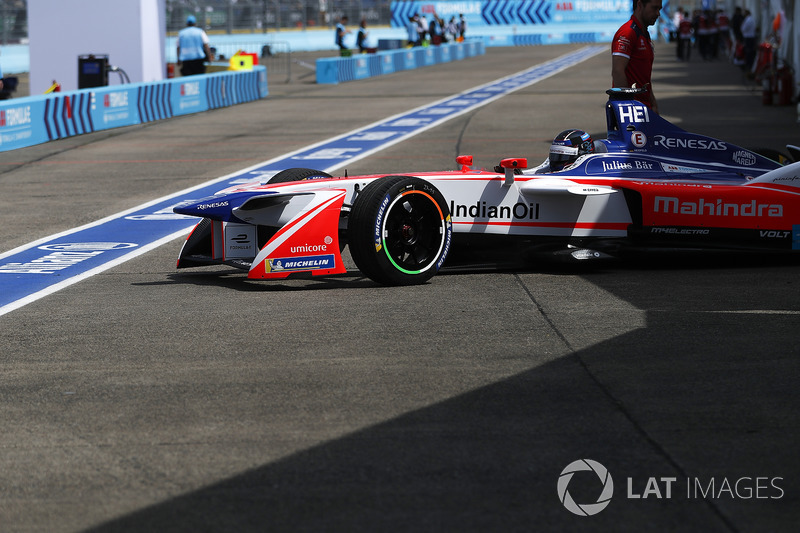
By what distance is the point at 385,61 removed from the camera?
41.4 metres

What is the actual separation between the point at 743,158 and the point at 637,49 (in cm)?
145

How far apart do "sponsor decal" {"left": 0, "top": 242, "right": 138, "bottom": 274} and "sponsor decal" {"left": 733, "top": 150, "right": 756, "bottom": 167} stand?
189 inches

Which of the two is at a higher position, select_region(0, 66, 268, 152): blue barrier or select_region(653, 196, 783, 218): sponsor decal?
select_region(0, 66, 268, 152): blue barrier

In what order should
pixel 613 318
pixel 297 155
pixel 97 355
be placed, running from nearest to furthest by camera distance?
pixel 97 355 → pixel 613 318 → pixel 297 155

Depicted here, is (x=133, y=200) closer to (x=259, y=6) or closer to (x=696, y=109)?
(x=696, y=109)

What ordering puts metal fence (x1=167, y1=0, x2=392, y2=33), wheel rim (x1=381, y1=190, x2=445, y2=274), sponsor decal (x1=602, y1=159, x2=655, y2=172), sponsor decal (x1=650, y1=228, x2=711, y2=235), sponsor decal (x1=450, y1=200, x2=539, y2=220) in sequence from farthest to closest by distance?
metal fence (x1=167, y1=0, x2=392, y2=33) < sponsor decal (x1=602, y1=159, x2=655, y2=172) < sponsor decal (x1=650, y1=228, x2=711, y2=235) < sponsor decal (x1=450, y1=200, x2=539, y2=220) < wheel rim (x1=381, y1=190, x2=445, y2=274)

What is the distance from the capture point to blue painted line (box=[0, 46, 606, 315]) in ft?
25.0

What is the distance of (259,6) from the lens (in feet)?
196

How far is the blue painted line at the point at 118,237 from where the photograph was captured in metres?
7.61

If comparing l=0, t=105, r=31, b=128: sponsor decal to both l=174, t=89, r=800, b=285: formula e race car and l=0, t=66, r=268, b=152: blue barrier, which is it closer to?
l=0, t=66, r=268, b=152: blue barrier

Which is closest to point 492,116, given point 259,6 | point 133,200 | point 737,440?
point 133,200

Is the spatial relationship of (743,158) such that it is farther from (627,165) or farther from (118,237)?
(118,237)

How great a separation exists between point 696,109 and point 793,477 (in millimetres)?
19942

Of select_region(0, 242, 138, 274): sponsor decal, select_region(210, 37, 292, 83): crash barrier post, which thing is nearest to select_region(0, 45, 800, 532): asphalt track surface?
select_region(0, 242, 138, 274): sponsor decal
